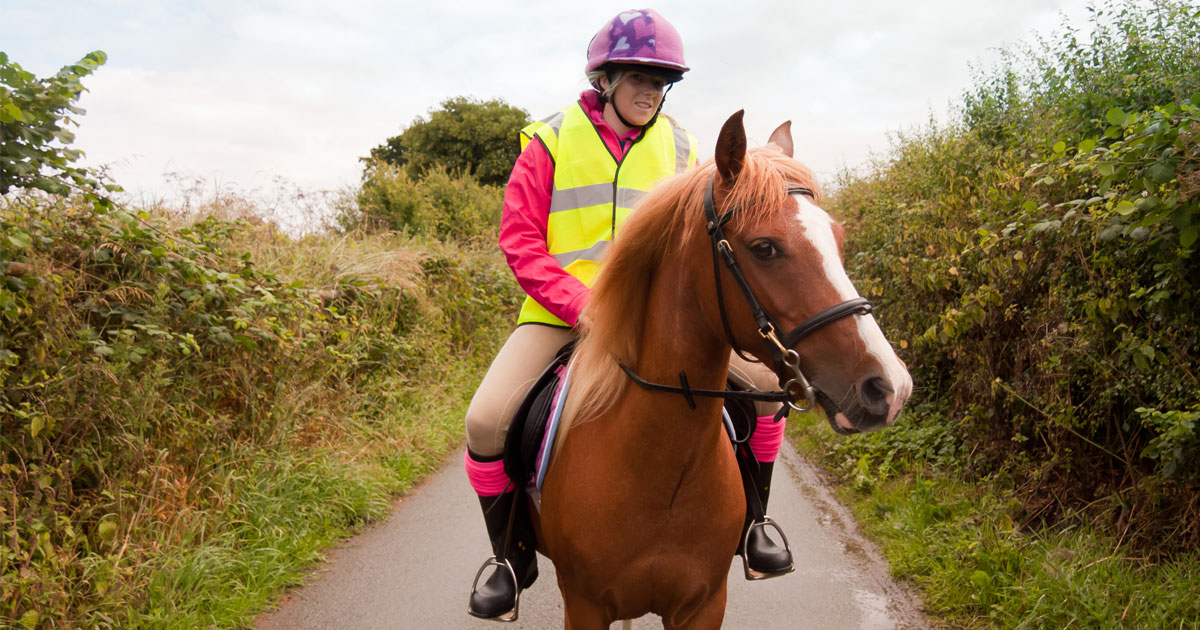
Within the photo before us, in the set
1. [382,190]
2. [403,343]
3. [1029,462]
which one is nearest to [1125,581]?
[1029,462]

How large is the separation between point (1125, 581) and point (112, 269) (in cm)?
542

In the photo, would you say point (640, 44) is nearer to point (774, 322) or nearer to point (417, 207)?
point (774, 322)

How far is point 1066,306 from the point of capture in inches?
155

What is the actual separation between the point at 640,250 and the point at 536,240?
73 cm

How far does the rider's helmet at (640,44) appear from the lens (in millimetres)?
2758

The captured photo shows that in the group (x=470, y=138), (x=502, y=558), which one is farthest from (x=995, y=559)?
(x=470, y=138)

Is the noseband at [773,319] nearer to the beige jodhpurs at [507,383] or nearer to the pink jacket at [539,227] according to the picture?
the pink jacket at [539,227]

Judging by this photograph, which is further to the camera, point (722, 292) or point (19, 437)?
point (19, 437)

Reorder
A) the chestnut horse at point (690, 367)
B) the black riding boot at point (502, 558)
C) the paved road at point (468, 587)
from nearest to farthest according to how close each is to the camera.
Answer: the chestnut horse at point (690, 367) < the black riding boot at point (502, 558) < the paved road at point (468, 587)

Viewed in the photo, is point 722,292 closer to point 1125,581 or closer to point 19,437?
point 1125,581

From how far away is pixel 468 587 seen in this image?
176 inches

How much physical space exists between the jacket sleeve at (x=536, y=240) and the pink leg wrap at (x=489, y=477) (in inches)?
25.5

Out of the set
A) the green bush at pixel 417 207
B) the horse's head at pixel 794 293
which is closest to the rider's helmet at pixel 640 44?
the horse's head at pixel 794 293

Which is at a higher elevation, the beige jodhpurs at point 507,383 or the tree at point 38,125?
the tree at point 38,125
